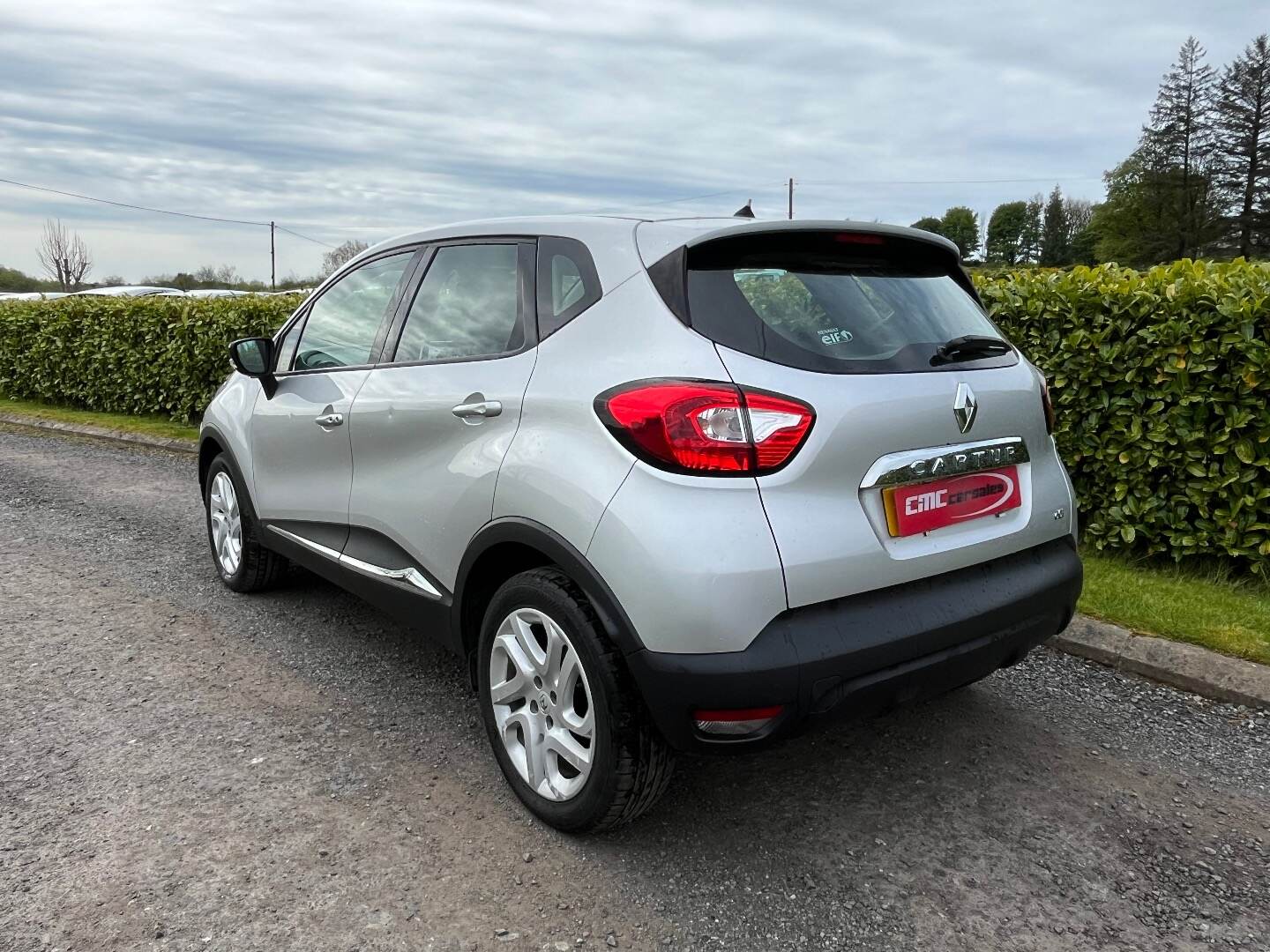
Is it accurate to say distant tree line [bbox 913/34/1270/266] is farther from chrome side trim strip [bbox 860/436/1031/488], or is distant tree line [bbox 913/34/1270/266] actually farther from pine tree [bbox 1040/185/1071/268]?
chrome side trim strip [bbox 860/436/1031/488]

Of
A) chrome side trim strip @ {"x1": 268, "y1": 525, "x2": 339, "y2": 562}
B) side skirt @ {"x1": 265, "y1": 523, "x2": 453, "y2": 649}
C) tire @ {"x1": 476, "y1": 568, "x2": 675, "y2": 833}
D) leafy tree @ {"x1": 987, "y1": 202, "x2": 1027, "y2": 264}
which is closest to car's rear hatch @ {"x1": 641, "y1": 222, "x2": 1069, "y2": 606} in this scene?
tire @ {"x1": 476, "y1": 568, "x2": 675, "y2": 833}

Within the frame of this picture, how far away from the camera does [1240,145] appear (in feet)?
233

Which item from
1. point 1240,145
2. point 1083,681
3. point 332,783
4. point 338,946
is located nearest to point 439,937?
point 338,946

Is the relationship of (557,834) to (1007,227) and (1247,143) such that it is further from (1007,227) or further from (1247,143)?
(1007,227)

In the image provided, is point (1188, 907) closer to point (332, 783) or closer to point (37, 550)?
point (332, 783)

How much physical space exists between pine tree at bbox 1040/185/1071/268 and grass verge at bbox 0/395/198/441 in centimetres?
12009

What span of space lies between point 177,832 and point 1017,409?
269cm

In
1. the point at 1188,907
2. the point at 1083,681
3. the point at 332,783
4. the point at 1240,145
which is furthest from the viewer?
the point at 1240,145

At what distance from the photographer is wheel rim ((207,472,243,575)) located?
15.7ft

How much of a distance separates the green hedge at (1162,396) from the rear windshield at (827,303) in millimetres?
2253

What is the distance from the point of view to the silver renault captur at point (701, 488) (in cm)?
227

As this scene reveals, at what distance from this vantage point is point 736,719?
2.27m

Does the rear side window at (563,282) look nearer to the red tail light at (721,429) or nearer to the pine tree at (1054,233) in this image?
the red tail light at (721,429)

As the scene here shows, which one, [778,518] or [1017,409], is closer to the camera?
[778,518]
